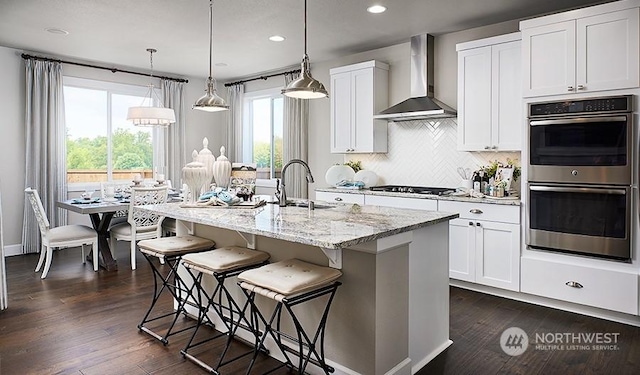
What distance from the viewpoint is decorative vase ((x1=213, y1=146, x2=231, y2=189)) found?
3.59 metres

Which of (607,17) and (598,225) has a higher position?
(607,17)

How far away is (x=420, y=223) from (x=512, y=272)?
6.12 ft

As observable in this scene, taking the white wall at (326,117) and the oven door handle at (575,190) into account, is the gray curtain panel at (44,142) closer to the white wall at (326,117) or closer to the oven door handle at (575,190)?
the white wall at (326,117)

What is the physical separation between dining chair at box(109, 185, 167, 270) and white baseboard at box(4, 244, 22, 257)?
153cm

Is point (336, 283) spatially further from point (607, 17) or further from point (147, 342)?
point (607, 17)

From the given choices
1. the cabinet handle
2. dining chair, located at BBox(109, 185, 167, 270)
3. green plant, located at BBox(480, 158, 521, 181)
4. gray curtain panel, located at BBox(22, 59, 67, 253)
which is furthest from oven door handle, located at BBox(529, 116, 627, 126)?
gray curtain panel, located at BBox(22, 59, 67, 253)

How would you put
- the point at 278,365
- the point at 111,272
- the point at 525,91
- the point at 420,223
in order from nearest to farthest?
the point at 420,223 → the point at 278,365 → the point at 525,91 → the point at 111,272

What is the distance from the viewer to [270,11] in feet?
13.3

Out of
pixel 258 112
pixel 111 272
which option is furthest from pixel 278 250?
pixel 258 112

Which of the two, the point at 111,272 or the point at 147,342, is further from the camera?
the point at 111,272

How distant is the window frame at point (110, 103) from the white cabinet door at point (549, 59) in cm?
541

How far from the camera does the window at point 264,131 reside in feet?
23.1

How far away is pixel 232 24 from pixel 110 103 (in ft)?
10.1

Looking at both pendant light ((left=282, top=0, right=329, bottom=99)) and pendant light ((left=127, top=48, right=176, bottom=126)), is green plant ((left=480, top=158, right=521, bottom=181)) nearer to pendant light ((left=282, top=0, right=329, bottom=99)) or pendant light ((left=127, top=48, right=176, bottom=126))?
pendant light ((left=282, top=0, right=329, bottom=99))
